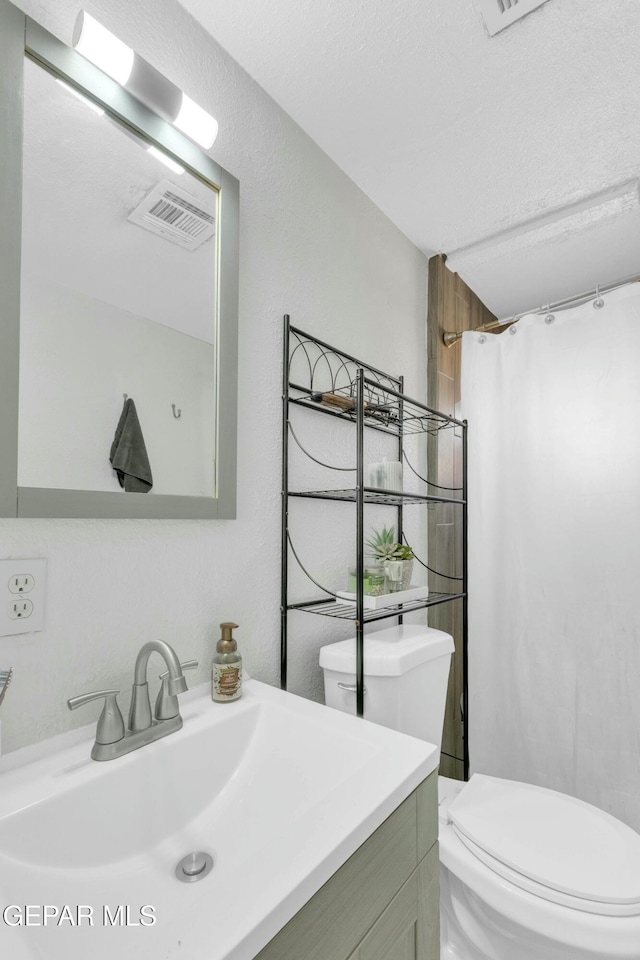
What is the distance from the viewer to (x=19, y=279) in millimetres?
777

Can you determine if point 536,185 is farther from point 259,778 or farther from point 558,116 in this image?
point 259,778

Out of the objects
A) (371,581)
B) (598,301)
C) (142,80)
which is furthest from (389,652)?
(598,301)

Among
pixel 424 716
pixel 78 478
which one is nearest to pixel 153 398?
pixel 78 478

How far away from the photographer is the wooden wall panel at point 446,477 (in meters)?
1.97

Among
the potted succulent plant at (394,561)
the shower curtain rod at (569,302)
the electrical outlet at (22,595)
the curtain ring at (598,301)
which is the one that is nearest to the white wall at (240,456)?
the electrical outlet at (22,595)

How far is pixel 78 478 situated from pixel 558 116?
5.05 feet

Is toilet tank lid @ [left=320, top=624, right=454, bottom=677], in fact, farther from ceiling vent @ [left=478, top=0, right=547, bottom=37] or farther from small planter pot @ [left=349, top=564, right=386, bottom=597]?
ceiling vent @ [left=478, top=0, right=547, bottom=37]

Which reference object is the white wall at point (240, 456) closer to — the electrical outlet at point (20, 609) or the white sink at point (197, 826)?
the electrical outlet at point (20, 609)

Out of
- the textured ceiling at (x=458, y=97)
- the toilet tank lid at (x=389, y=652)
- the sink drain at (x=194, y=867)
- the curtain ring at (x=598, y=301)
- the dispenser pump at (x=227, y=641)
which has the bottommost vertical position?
the sink drain at (x=194, y=867)

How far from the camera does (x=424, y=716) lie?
133 centimetres

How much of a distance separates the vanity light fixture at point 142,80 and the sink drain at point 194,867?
4.28 feet

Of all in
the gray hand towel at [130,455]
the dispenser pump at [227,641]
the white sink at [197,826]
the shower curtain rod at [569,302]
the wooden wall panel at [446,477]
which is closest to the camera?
the white sink at [197,826]

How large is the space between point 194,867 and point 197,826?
10 cm

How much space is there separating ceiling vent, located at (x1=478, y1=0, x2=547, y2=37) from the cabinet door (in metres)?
Answer: 1.67
